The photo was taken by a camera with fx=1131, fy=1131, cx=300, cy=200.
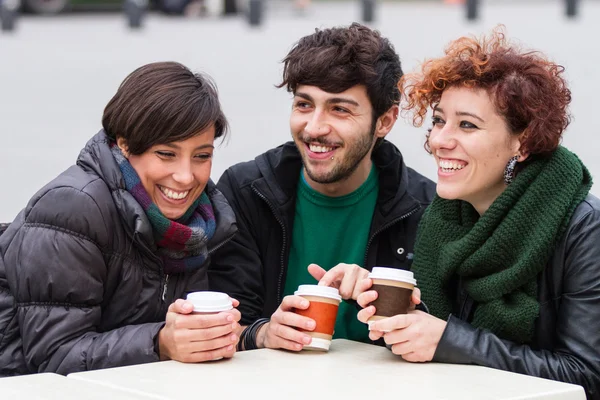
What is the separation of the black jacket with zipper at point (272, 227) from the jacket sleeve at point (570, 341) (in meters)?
0.89

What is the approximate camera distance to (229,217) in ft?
12.2

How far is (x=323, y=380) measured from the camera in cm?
286

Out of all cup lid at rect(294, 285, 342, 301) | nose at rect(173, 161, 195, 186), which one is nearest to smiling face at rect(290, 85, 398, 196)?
nose at rect(173, 161, 195, 186)

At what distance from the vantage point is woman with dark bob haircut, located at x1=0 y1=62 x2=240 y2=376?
320 cm

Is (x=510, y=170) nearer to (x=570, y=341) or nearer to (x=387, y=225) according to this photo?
(x=570, y=341)

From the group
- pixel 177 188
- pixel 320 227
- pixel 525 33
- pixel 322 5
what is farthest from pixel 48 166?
pixel 322 5

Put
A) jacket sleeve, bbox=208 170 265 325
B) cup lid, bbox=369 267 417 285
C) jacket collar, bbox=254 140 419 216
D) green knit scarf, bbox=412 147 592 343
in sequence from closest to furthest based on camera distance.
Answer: cup lid, bbox=369 267 417 285 → green knit scarf, bbox=412 147 592 343 → jacket sleeve, bbox=208 170 265 325 → jacket collar, bbox=254 140 419 216

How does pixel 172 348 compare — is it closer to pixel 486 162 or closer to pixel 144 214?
pixel 144 214

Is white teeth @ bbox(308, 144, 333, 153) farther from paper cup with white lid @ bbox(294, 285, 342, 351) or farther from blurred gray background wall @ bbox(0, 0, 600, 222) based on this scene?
paper cup with white lid @ bbox(294, 285, 342, 351)

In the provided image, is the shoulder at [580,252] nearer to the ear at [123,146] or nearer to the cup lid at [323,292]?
the cup lid at [323,292]

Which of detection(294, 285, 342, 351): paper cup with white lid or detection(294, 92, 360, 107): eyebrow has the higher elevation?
detection(294, 92, 360, 107): eyebrow

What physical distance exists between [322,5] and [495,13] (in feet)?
21.4

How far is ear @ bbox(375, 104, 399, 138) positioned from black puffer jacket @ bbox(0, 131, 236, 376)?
121cm

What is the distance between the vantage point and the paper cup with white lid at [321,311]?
3211 millimetres
